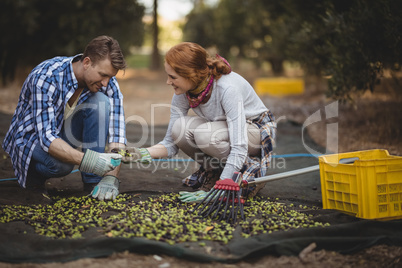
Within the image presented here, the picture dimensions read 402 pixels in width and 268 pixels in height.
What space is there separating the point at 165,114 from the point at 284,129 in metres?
2.28

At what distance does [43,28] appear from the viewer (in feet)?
28.1

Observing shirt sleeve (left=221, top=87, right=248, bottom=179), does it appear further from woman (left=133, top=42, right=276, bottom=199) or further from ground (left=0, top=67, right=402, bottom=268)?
ground (left=0, top=67, right=402, bottom=268)

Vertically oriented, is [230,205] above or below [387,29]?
below

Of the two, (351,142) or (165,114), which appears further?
(165,114)

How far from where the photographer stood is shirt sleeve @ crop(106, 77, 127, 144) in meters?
Answer: 3.13

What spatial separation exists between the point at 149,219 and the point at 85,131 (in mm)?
928

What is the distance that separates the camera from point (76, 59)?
2973mm

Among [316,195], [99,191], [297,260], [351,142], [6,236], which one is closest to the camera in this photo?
[297,260]

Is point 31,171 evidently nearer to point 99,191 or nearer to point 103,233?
point 99,191

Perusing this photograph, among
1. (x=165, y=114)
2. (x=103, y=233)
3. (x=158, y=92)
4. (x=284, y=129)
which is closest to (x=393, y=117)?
(x=284, y=129)

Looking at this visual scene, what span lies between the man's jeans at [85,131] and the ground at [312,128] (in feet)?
0.81

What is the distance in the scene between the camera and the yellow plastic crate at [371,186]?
250 centimetres

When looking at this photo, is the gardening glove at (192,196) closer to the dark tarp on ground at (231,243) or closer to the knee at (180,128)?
the knee at (180,128)

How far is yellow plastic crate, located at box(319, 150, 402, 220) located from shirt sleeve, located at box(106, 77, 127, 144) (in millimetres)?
1500
